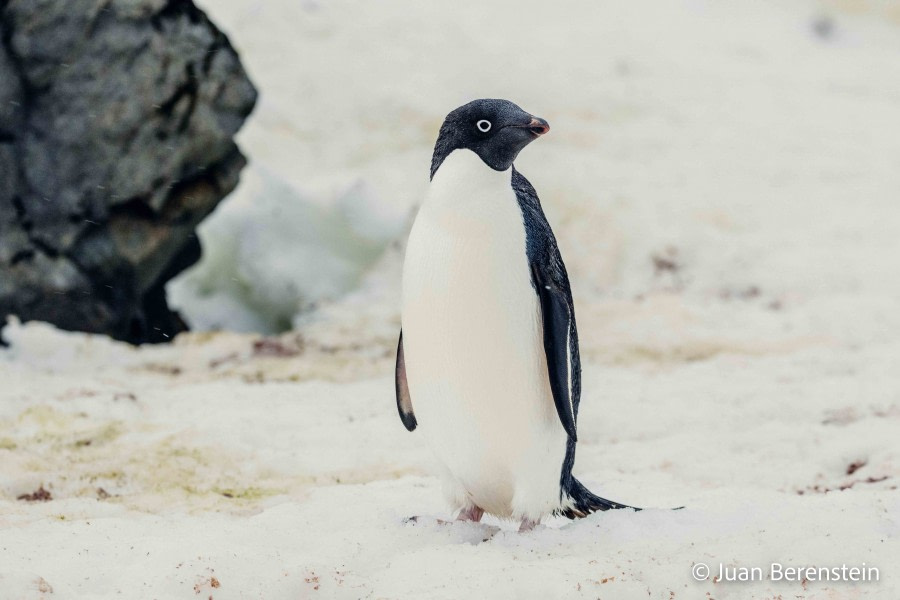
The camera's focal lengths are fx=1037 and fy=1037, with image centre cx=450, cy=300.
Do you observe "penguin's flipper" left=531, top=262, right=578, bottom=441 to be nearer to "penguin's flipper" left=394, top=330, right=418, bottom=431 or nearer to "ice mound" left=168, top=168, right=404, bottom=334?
"penguin's flipper" left=394, top=330, right=418, bottom=431

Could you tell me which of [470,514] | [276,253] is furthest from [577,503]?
[276,253]

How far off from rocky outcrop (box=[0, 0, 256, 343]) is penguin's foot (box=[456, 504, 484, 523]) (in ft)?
10.5

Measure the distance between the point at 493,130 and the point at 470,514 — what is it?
1.10 metres

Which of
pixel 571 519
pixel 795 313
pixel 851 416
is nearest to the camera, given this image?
pixel 571 519

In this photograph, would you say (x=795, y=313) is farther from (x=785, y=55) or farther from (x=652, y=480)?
(x=785, y=55)

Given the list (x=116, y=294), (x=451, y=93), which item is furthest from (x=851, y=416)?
(x=451, y=93)

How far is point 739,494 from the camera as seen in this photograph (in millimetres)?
3242

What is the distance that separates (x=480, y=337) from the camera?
273 centimetres

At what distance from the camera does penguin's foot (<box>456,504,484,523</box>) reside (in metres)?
2.98

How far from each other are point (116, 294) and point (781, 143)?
5.81 metres

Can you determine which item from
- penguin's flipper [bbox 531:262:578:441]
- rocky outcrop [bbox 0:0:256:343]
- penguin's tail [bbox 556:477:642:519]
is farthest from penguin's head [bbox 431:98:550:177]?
rocky outcrop [bbox 0:0:256:343]

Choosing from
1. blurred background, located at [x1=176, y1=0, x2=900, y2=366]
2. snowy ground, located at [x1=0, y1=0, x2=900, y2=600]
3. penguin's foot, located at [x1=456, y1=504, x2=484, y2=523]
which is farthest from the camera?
blurred background, located at [x1=176, y1=0, x2=900, y2=366]

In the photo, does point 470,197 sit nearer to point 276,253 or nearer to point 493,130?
point 493,130

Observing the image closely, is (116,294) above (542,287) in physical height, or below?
below
